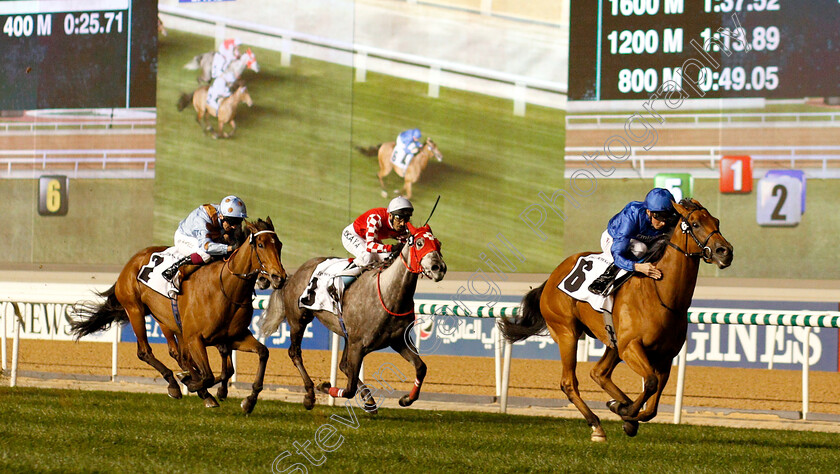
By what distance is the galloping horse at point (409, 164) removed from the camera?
1617 cm

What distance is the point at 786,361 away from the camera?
11.1m

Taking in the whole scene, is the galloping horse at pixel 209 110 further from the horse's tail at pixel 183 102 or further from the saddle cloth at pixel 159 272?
the saddle cloth at pixel 159 272

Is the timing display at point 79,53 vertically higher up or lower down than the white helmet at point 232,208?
higher up

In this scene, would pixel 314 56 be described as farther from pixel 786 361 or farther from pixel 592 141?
pixel 786 361

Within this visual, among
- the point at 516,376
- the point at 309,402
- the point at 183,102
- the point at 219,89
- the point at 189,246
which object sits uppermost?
the point at 219,89

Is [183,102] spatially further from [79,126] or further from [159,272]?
[159,272]

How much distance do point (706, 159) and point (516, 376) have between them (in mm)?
5590

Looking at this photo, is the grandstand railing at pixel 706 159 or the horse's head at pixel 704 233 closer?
the horse's head at pixel 704 233

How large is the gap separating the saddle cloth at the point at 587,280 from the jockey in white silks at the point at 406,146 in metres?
9.53

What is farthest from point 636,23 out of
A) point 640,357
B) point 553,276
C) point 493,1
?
point 640,357

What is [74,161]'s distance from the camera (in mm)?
18047

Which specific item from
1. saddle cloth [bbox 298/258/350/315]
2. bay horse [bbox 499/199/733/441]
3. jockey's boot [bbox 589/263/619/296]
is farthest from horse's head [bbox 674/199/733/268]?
saddle cloth [bbox 298/258/350/315]

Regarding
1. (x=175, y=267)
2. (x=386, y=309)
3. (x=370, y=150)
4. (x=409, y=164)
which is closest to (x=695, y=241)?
(x=386, y=309)

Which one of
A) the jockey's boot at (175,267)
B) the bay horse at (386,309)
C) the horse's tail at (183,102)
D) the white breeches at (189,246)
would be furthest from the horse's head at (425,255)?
the horse's tail at (183,102)
